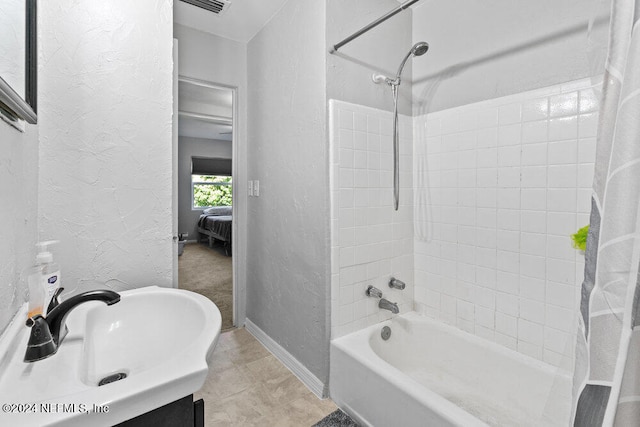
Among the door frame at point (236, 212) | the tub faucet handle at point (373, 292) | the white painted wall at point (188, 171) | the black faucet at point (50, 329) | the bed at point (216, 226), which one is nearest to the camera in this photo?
the black faucet at point (50, 329)

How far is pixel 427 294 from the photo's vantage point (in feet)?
6.30

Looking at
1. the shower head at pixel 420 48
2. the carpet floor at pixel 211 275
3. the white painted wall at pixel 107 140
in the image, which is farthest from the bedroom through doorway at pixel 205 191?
the shower head at pixel 420 48

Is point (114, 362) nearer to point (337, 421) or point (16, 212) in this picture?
point (16, 212)

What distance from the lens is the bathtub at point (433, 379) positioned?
1.21 m

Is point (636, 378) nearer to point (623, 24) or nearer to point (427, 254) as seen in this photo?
point (623, 24)

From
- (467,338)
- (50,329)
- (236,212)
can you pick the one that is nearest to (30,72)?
(50,329)

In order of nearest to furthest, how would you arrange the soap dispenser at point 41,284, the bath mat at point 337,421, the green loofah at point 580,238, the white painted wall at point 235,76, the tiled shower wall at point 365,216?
1. the soap dispenser at point 41,284
2. the green loofah at point 580,238
3. the bath mat at point 337,421
4. the tiled shower wall at point 365,216
5. the white painted wall at point 235,76

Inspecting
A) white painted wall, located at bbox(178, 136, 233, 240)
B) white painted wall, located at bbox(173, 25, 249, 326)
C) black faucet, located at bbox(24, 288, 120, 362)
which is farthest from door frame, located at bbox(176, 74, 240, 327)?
white painted wall, located at bbox(178, 136, 233, 240)

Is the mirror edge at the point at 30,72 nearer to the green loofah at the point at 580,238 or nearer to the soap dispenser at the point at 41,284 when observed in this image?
the soap dispenser at the point at 41,284

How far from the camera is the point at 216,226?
577cm

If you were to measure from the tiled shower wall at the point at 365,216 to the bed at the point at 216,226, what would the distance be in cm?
400

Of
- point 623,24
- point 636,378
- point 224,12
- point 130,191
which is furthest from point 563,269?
point 224,12

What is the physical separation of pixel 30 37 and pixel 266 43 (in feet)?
5.00

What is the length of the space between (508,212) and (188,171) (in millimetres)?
6569
